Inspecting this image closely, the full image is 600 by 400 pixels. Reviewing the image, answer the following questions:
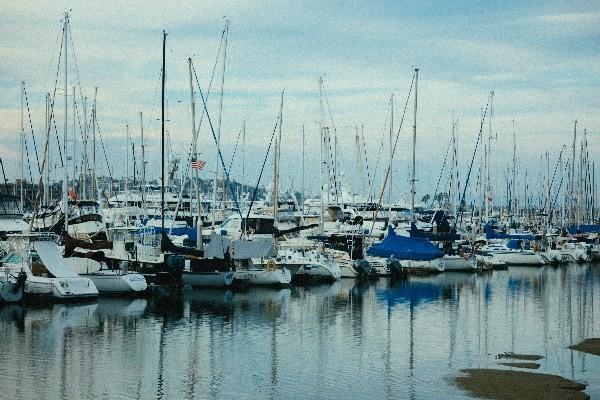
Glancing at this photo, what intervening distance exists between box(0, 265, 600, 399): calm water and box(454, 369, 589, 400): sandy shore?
553 mm

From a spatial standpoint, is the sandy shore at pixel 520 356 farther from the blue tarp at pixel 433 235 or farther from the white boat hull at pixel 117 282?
the blue tarp at pixel 433 235

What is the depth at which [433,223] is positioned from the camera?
7781 cm

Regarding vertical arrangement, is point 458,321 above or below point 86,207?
below

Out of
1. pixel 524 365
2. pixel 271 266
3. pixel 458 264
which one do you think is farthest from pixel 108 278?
pixel 458 264

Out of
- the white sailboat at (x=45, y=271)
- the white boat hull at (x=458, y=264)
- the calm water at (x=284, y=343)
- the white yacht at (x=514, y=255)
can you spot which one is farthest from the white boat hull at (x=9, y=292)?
the white yacht at (x=514, y=255)

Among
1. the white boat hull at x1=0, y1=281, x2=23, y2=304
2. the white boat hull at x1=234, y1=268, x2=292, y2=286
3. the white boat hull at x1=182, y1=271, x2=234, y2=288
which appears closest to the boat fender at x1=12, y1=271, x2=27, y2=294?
the white boat hull at x1=0, y1=281, x2=23, y2=304

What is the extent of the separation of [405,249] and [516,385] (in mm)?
38448

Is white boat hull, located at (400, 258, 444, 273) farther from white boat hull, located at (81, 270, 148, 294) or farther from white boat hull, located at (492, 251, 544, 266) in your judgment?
white boat hull, located at (81, 270, 148, 294)

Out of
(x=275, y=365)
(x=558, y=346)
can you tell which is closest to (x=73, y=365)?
(x=275, y=365)

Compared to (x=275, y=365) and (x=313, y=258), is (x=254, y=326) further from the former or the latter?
(x=313, y=258)

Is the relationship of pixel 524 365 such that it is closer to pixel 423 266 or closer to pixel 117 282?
pixel 117 282

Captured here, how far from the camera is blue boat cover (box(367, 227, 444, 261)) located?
6406 centimetres

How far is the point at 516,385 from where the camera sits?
84.0ft

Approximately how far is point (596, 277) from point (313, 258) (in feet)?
79.2
